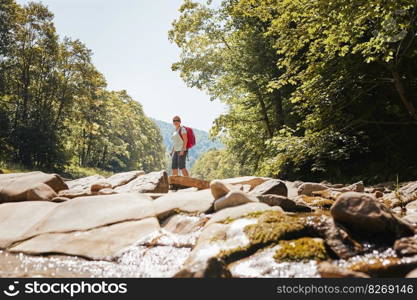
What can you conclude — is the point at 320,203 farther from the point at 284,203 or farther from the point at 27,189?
the point at 27,189

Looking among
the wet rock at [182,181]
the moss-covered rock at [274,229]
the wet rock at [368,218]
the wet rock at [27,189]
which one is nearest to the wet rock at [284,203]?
the moss-covered rock at [274,229]

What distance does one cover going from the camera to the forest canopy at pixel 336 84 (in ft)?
29.0

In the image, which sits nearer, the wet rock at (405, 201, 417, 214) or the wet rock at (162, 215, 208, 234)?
the wet rock at (162, 215, 208, 234)

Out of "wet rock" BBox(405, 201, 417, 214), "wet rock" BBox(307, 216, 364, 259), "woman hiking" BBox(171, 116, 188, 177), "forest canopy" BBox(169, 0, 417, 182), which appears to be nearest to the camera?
"wet rock" BBox(307, 216, 364, 259)

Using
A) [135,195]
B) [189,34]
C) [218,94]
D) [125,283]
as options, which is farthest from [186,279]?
[189,34]

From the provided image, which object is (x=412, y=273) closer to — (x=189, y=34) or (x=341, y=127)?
(x=341, y=127)

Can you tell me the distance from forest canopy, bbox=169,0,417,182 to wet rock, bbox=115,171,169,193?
4511mm

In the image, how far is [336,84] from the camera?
11.4 meters

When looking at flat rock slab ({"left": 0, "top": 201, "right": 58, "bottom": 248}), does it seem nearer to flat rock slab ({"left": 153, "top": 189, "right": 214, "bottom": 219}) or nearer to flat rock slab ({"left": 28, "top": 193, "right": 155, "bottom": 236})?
flat rock slab ({"left": 28, "top": 193, "right": 155, "bottom": 236})

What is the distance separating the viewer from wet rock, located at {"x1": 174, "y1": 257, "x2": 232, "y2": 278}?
267 cm

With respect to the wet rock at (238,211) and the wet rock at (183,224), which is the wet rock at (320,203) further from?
the wet rock at (183,224)

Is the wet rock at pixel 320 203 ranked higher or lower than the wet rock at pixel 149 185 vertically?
lower

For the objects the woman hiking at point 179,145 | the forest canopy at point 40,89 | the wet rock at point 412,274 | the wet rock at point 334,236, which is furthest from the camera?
the forest canopy at point 40,89

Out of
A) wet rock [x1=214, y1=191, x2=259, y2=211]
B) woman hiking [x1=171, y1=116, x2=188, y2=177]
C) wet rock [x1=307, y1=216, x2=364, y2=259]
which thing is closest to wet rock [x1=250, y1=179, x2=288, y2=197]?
wet rock [x1=214, y1=191, x2=259, y2=211]
